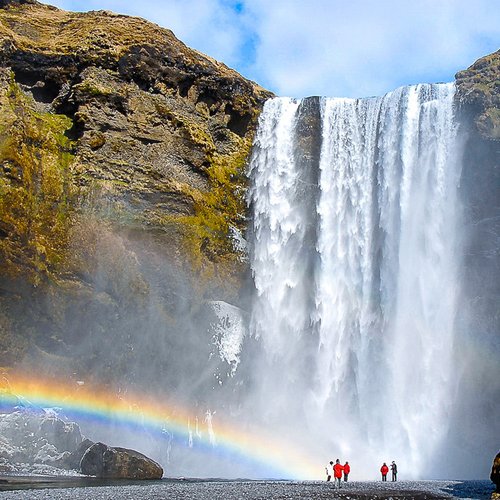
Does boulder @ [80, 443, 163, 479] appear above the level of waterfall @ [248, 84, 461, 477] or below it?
below

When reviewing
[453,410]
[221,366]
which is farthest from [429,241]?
[221,366]

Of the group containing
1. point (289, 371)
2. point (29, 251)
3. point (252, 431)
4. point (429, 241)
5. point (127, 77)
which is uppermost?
point (127, 77)

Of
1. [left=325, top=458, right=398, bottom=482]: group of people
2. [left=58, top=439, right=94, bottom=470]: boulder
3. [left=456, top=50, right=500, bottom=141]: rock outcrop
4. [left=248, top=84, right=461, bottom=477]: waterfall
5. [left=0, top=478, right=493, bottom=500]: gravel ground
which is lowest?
[left=0, top=478, right=493, bottom=500]: gravel ground

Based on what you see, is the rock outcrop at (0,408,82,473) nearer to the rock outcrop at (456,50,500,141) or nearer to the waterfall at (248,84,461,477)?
the waterfall at (248,84,461,477)

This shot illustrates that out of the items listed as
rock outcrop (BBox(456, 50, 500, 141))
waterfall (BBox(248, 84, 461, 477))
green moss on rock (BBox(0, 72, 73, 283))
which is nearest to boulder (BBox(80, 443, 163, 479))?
green moss on rock (BBox(0, 72, 73, 283))

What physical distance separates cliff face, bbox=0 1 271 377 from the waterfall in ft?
10.2

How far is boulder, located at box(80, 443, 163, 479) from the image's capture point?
28812 millimetres

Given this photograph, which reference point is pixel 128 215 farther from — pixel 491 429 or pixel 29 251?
pixel 491 429

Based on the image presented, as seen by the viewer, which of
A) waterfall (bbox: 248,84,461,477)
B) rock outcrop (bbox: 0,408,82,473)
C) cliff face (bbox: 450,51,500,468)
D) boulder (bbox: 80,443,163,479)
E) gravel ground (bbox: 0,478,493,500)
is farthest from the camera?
waterfall (bbox: 248,84,461,477)

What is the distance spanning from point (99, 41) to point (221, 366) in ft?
79.0

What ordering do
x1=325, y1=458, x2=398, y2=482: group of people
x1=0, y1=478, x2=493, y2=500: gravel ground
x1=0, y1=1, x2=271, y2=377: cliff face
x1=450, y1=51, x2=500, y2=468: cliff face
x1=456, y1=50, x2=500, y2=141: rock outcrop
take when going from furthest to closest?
x1=456, y1=50, x2=500, y2=141: rock outcrop < x1=450, y1=51, x2=500, y2=468: cliff face < x1=0, y1=1, x2=271, y2=377: cliff face < x1=325, y1=458, x2=398, y2=482: group of people < x1=0, y1=478, x2=493, y2=500: gravel ground

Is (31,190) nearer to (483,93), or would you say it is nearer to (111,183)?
(111,183)

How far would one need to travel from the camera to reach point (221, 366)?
133 ft

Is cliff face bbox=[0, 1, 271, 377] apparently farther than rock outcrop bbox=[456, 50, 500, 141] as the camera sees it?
No
